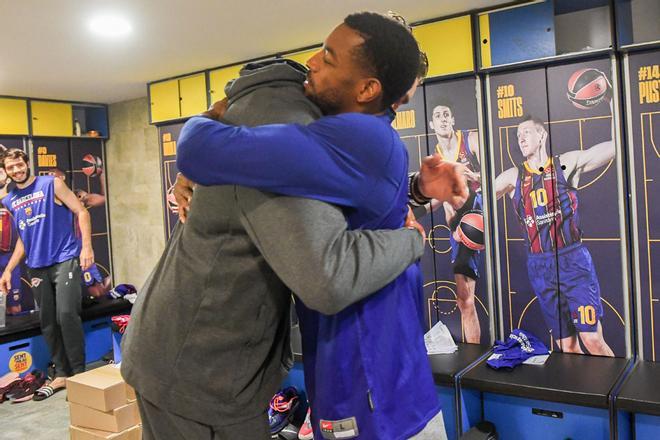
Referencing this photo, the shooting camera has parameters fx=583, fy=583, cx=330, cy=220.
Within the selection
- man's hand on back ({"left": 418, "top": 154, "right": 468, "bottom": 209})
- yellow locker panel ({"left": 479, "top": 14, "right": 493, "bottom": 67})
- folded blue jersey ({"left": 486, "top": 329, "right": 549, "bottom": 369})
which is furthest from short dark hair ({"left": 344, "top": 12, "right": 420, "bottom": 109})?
yellow locker panel ({"left": 479, "top": 14, "right": 493, "bottom": 67})

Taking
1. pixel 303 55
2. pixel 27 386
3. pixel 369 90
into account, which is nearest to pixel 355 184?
pixel 369 90

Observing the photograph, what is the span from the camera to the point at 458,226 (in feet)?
11.4

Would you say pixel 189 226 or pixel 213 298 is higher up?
pixel 189 226

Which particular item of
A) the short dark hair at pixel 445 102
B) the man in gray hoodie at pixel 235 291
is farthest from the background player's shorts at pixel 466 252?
the man in gray hoodie at pixel 235 291

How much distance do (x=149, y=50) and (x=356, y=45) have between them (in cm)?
344

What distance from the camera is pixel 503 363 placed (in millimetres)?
2965

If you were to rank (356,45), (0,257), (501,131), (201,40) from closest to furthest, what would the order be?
(356,45) < (501,131) < (201,40) < (0,257)

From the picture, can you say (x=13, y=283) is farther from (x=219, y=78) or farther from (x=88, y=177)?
(x=219, y=78)

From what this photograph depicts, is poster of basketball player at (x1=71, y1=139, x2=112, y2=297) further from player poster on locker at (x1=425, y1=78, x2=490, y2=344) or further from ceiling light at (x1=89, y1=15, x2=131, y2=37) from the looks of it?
player poster on locker at (x1=425, y1=78, x2=490, y2=344)

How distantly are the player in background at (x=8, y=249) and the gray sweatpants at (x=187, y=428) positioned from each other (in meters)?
4.99

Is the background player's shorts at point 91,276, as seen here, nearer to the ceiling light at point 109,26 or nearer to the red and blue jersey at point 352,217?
the ceiling light at point 109,26

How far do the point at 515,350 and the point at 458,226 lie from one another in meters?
0.79

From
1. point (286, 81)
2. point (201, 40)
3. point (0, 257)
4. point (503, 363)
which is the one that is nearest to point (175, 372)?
point (286, 81)

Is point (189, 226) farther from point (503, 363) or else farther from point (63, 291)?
point (63, 291)
